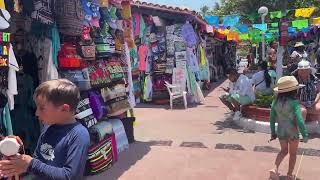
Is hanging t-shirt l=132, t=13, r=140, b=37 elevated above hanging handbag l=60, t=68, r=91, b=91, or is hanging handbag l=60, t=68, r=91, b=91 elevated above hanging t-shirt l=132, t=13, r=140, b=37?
hanging t-shirt l=132, t=13, r=140, b=37

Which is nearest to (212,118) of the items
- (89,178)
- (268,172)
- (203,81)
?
(268,172)

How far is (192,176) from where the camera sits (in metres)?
5.92

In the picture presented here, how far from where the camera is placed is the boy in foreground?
227 centimetres

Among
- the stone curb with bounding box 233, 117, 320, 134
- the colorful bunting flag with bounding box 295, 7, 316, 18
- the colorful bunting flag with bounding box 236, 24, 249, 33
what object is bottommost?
the stone curb with bounding box 233, 117, 320, 134

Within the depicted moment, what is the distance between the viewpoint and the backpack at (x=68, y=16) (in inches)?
220

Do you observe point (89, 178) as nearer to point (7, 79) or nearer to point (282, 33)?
point (7, 79)

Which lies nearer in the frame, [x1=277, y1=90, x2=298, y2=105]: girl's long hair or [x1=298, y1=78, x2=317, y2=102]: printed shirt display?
[x1=277, y1=90, x2=298, y2=105]: girl's long hair

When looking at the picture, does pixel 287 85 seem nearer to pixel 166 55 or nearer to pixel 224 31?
pixel 166 55

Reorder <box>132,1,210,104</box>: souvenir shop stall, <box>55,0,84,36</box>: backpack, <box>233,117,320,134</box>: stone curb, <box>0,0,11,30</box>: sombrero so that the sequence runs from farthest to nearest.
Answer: <box>132,1,210,104</box>: souvenir shop stall → <box>233,117,320,134</box>: stone curb → <box>55,0,84,36</box>: backpack → <box>0,0,11,30</box>: sombrero

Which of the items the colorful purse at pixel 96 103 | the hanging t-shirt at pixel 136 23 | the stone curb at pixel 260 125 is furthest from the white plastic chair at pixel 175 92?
the colorful purse at pixel 96 103

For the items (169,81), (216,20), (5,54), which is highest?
(216,20)

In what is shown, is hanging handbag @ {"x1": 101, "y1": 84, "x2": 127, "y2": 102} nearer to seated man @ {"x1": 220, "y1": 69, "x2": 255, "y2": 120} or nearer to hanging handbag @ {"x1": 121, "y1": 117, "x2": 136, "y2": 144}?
hanging handbag @ {"x1": 121, "y1": 117, "x2": 136, "y2": 144}

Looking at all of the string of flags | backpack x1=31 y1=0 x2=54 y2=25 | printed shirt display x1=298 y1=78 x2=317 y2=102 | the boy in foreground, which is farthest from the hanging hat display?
the string of flags

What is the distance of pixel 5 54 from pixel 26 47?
1.48 meters
